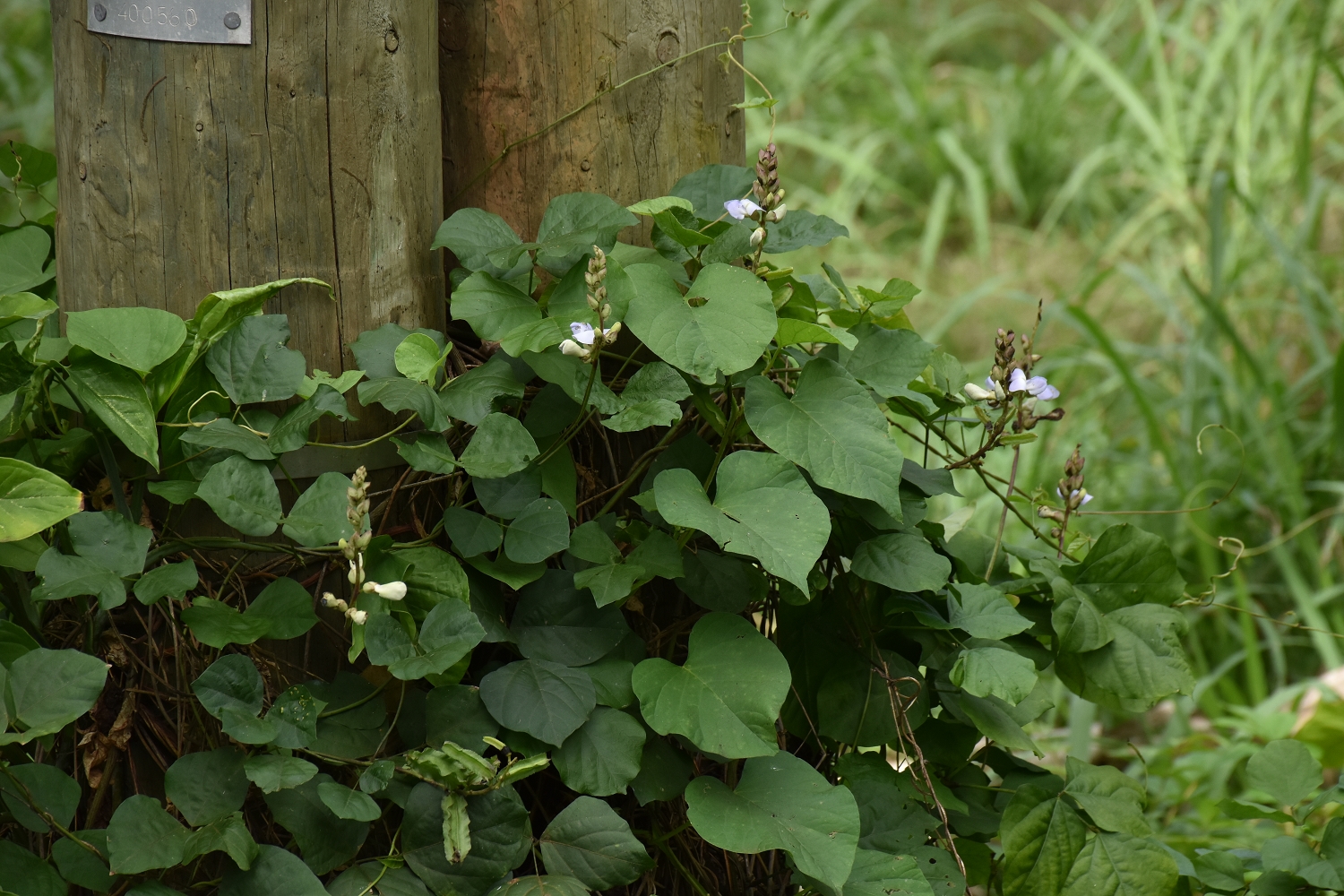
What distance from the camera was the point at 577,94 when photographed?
1.40m

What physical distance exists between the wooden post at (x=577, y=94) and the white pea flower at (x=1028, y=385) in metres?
0.48

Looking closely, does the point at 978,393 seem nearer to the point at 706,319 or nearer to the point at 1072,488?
the point at 1072,488

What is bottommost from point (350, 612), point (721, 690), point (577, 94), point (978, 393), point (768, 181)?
point (721, 690)

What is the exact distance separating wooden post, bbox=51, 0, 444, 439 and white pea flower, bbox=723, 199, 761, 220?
1.27 ft

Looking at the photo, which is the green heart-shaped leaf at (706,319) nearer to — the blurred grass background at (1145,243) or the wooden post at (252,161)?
the wooden post at (252,161)

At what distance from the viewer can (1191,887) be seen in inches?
58.4

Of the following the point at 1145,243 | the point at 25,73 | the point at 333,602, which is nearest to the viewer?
the point at 333,602

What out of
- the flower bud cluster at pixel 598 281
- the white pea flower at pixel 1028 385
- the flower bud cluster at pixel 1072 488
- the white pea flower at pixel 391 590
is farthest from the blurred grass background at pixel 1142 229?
the white pea flower at pixel 391 590

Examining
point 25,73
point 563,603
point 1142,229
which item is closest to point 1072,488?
point 563,603

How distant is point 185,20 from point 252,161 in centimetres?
16

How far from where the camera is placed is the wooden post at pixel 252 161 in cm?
124

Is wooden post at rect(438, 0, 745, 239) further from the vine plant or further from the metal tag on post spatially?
the metal tag on post

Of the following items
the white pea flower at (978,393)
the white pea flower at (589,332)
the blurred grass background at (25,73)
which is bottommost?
the white pea flower at (978,393)

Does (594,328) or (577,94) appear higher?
(577,94)
